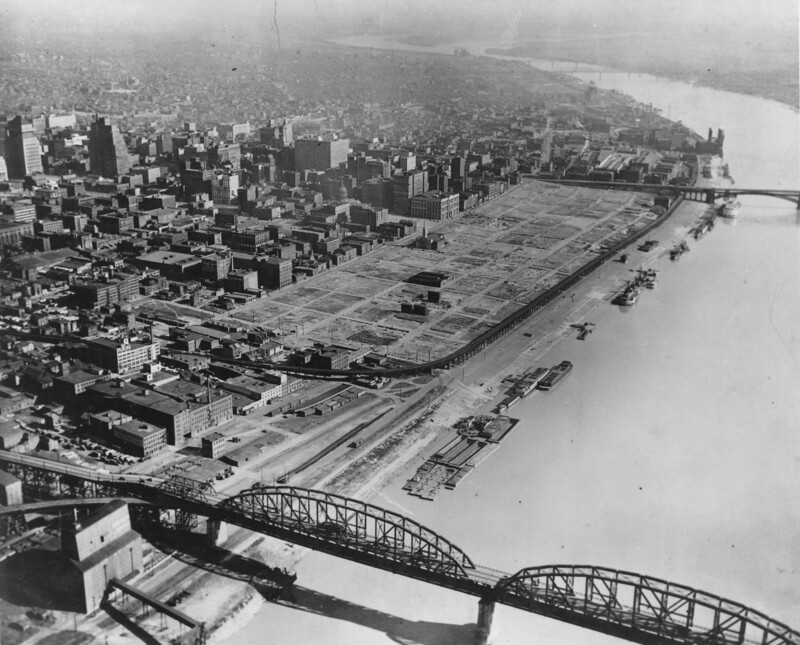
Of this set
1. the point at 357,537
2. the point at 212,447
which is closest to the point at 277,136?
the point at 212,447

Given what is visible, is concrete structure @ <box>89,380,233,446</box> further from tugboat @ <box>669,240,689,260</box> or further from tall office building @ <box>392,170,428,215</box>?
tall office building @ <box>392,170,428,215</box>

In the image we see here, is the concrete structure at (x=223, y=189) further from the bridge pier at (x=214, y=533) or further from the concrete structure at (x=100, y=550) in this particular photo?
the concrete structure at (x=100, y=550)

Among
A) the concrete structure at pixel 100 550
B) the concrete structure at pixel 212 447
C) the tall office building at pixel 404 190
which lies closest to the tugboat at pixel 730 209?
the tall office building at pixel 404 190

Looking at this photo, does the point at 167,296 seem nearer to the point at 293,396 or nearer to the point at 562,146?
the point at 293,396

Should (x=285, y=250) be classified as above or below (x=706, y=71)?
below

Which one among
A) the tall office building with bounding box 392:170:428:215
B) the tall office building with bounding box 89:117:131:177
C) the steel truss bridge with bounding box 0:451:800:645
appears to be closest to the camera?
the steel truss bridge with bounding box 0:451:800:645

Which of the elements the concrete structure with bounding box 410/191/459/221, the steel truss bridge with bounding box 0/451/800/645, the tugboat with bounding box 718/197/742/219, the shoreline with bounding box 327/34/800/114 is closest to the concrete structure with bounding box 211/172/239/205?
the concrete structure with bounding box 410/191/459/221

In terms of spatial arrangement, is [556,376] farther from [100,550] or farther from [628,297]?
[100,550]

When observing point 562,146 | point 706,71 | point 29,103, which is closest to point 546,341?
point 562,146
